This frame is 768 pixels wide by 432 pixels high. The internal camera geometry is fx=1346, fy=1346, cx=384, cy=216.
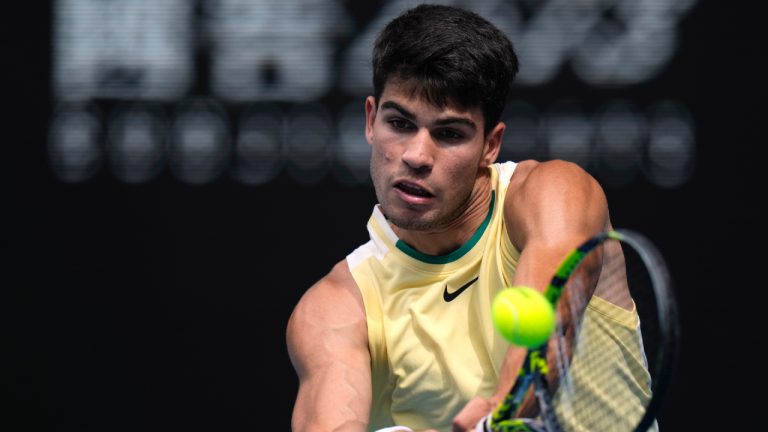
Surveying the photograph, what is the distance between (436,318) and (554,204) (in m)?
0.49

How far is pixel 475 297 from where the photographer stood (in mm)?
3258

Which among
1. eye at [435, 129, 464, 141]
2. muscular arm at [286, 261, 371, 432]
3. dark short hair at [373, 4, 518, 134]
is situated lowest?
muscular arm at [286, 261, 371, 432]

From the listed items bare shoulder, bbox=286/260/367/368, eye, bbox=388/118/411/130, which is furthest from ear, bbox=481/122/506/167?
bare shoulder, bbox=286/260/367/368

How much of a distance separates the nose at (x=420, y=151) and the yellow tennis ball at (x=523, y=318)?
727mm

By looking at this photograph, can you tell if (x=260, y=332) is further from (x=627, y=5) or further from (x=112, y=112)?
(x=627, y=5)

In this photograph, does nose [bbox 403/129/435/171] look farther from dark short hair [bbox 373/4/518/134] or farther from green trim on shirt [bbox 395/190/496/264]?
green trim on shirt [bbox 395/190/496/264]

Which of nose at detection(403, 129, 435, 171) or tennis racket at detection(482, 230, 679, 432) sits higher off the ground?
nose at detection(403, 129, 435, 171)

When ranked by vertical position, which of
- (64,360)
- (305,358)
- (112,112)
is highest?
(112,112)

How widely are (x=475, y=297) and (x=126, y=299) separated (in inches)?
70.6

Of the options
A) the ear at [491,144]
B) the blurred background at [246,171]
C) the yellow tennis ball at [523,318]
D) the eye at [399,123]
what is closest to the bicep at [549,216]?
the ear at [491,144]

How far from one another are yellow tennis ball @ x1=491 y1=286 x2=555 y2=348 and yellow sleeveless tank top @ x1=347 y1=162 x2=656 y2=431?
77cm

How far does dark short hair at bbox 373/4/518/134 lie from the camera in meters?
Answer: 3.09

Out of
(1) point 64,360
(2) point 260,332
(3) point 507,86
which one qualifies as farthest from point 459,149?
(1) point 64,360

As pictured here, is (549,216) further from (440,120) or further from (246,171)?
(246,171)
